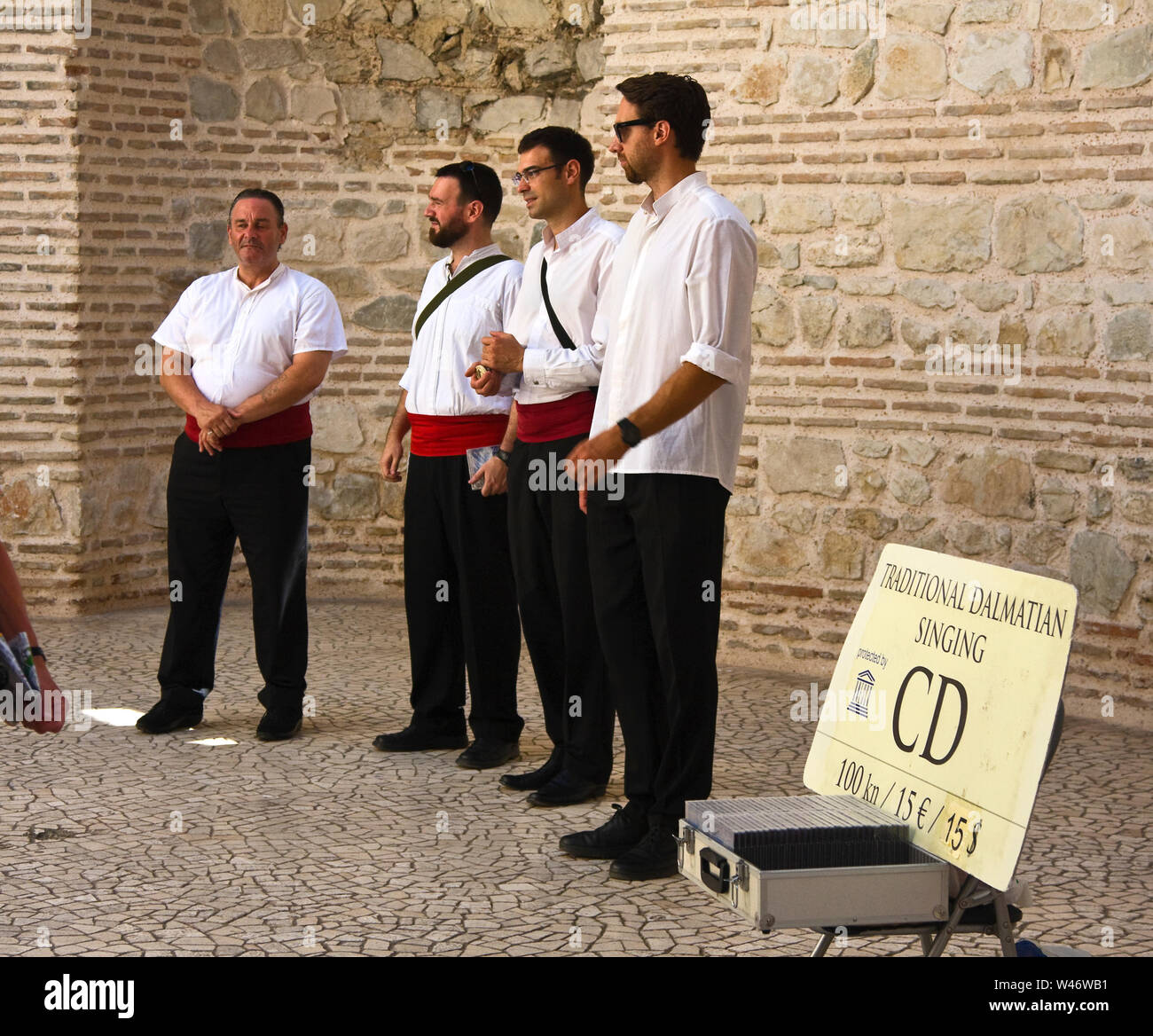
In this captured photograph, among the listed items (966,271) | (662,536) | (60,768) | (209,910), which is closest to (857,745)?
(662,536)

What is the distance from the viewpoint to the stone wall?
21.0 ft

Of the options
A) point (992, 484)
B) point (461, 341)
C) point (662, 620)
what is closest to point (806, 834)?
point (662, 620)

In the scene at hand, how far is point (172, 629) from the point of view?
19.8 ft

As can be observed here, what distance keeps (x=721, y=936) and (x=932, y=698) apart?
122 centimetres

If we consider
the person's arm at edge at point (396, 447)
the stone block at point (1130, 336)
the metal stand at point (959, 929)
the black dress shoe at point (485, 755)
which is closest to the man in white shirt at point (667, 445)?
the black dress shoe at point (485, 755)

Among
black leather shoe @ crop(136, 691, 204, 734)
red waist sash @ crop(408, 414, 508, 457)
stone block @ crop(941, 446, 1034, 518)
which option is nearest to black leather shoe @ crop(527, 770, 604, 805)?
red waist sash @ crop(408, 414, 508, 457)

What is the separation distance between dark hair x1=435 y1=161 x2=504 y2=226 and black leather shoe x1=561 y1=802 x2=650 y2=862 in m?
2.25

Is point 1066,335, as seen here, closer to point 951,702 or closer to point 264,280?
point 264,280

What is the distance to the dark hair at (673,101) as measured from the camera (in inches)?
169

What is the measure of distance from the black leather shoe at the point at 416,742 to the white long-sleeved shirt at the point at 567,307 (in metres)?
1.40

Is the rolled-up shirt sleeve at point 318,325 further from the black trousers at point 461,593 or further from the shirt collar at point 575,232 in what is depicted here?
the shirt collar at point 575,232

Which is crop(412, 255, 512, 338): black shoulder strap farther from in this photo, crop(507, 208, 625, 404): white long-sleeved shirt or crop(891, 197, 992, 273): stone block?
crop(891, 197, 992, 273): stone block

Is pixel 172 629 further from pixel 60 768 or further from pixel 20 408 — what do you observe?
pixel 20 408

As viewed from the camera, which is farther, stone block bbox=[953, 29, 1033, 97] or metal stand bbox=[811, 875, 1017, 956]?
stone block bbox=[953, 29, 1033, 97]
